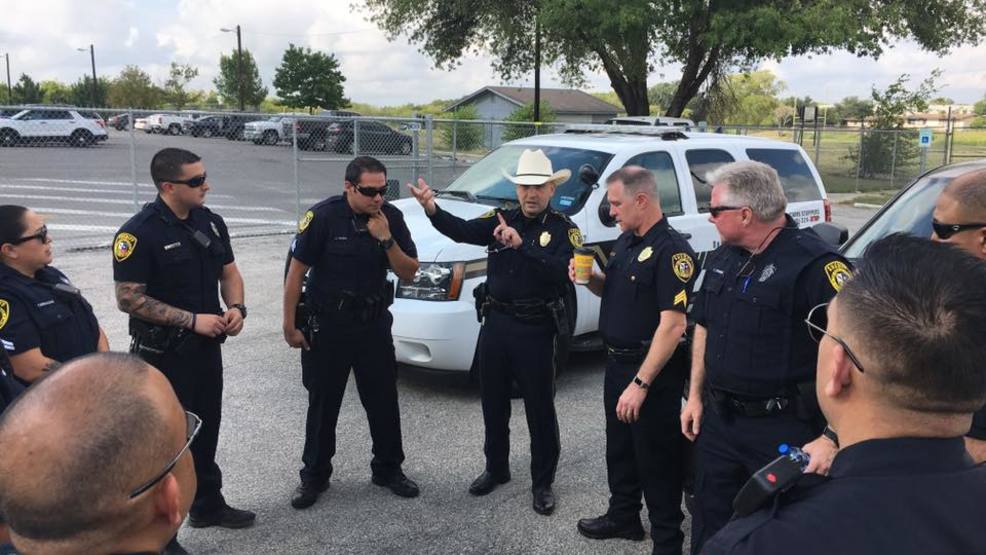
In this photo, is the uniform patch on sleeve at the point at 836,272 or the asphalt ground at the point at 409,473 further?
the asphalt ground at the point at 409,473

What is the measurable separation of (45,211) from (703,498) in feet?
45.3

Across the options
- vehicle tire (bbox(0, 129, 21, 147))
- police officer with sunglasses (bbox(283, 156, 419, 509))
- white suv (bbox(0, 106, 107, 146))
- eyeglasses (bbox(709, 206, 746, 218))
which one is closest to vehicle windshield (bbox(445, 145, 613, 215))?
police officer with sunglasses (bbox(283, 156, 419, 509))

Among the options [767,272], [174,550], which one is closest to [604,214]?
[767,272]

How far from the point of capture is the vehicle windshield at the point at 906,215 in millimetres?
4188

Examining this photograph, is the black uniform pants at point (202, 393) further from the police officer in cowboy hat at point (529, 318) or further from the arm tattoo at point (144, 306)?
the police officer in cowboy hat at point (529, 318)

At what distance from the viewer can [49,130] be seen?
15.8 meters

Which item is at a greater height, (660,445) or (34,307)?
(34,307)

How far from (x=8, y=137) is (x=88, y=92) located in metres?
62.9

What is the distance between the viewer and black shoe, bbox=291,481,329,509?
3760 millimetres

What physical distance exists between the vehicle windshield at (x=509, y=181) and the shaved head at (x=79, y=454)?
437 centimetres

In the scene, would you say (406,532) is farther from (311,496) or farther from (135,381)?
(135,381)

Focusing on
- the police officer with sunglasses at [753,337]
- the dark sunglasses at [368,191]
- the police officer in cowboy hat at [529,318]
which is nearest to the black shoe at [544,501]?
the police officer in cowboy hat at [529,318]

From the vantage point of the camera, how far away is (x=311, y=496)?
3.81 m

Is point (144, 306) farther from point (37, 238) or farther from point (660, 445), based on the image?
point (660, 445)
